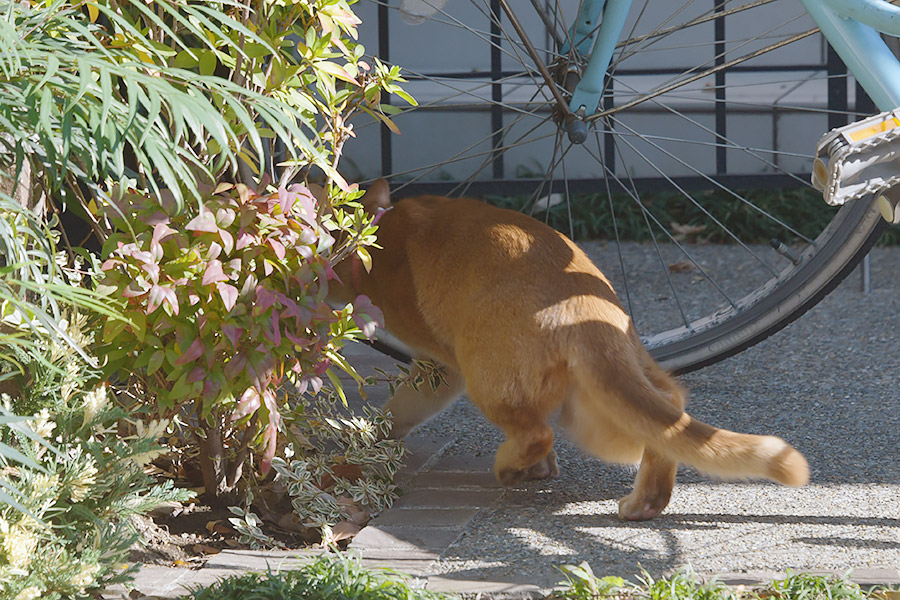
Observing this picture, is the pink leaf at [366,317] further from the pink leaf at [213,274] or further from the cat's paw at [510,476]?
the cat's paw at [510,476]

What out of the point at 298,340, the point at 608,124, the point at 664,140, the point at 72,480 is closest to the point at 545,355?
the point at 298,340

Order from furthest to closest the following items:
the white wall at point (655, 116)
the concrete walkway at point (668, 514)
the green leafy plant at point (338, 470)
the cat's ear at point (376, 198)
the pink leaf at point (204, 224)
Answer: the white wall at point (655, 116), the cat's ear at point (376, 198), the green leafy plant at point (338, 470), the concrete walkway at point (668, 514), the pink leaf at point (204, 224)

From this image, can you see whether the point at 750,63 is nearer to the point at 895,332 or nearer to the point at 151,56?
the point at 895,332

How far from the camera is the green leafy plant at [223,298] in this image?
1867 mm

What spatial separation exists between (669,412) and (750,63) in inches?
139

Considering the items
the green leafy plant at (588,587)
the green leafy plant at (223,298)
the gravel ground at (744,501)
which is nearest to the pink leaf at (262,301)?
the green leafy plant at (223,298)

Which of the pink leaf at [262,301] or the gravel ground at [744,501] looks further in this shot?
the gravel ground at [744,501]

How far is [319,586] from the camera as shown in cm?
177

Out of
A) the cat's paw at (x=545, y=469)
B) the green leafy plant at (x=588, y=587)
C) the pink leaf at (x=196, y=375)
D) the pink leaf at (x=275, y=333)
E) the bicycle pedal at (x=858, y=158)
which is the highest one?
the bicycle pedal at (x=858, y=158)

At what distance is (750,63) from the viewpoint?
515cm

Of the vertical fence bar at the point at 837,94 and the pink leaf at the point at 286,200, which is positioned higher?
the vertical fence bar at the point at 837,94

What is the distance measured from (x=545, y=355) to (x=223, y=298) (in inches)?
29.7

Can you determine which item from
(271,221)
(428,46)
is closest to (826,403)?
(271,221)

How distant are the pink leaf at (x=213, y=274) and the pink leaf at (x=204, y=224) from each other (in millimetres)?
61
